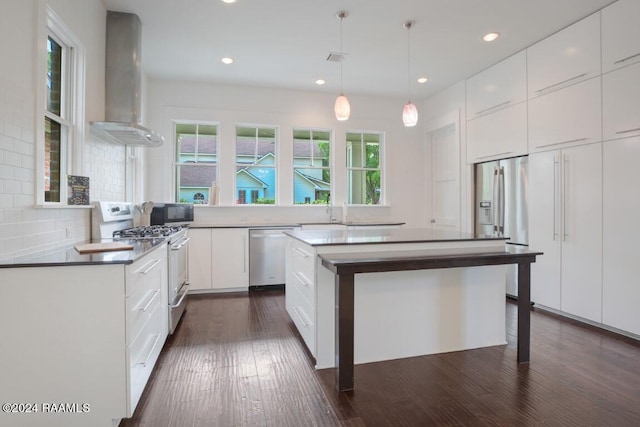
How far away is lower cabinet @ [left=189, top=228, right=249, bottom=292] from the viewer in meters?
4.51

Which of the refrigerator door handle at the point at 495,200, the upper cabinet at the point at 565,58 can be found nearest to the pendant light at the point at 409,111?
the upper cabinet at the point at 565,58

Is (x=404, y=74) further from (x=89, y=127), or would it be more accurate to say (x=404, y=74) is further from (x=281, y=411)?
(x=281, y=411)

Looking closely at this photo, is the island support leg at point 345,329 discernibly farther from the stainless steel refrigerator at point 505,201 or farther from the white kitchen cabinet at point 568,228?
the stainless steel refrigerator at point 505,201

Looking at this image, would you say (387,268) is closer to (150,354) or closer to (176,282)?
(150,354)

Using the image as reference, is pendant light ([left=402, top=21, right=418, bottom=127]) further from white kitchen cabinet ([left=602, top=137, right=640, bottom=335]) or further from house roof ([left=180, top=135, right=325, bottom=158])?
house roof ([left=180, top=135, right=325, bottom=158])

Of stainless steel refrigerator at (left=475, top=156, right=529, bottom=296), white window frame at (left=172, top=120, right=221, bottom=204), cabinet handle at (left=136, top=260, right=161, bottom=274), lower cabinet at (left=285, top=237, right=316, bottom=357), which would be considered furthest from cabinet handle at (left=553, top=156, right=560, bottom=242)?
white window frame at (left=172, top=120, right=221, bottom=204)

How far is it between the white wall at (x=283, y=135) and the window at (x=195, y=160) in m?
0.14

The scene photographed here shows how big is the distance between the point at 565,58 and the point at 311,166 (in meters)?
3.50

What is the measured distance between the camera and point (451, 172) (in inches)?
213

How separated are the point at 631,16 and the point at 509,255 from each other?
2403 mm

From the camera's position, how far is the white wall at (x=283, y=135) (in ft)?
16.2

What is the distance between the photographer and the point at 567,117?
3.47 meters

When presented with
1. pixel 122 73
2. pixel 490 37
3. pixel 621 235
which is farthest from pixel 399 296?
pixel 122 73

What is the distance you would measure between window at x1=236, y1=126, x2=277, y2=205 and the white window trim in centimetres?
265
